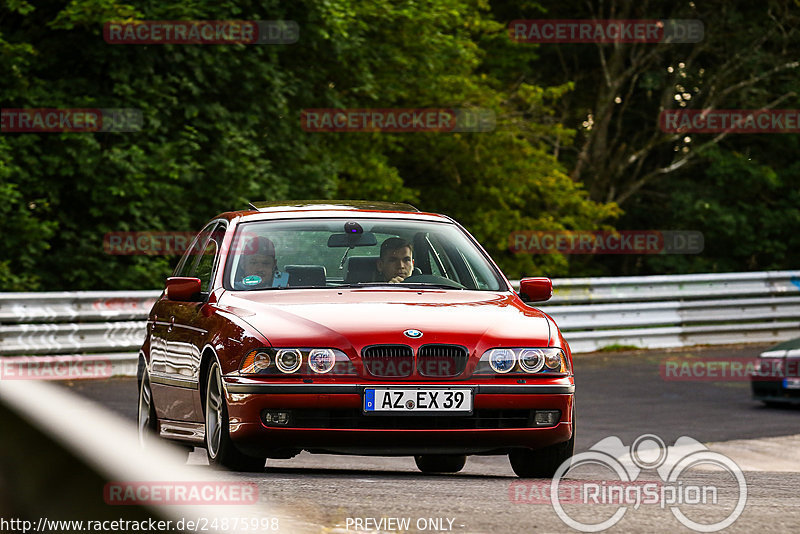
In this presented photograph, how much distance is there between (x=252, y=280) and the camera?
706cm

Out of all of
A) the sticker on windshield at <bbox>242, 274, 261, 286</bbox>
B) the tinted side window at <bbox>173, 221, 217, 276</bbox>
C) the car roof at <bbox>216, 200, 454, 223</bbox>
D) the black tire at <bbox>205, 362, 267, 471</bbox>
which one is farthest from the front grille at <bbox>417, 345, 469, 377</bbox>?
the tinted side window at <bbox>173, 221, 217, 276</bbox>

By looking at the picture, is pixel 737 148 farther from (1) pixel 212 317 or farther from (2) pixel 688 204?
(1) pixel 212 317

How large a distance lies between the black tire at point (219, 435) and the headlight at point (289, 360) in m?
0.34

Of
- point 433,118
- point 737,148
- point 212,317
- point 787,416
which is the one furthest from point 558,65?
point 212,317

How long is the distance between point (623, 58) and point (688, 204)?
4566 millimetres

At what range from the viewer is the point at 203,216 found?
24.2 meters

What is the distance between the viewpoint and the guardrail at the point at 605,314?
17.2m

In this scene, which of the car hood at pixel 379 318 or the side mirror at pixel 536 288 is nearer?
the car hood at pixel 379 318

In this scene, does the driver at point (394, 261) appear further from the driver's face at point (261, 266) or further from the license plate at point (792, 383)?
the license plate at point (792, 383)

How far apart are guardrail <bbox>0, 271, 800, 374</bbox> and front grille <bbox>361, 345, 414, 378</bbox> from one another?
1160 centimetres

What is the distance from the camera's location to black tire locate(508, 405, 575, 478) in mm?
6605

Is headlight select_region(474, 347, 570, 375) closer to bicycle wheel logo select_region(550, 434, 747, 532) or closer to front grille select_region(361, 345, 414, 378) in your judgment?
front grille select_region(361, 345, 414, 378)

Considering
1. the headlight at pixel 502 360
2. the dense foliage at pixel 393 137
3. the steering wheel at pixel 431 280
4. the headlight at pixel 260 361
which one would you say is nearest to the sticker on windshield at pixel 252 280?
the steering wheel at pixel 431 280

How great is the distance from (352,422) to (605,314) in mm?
15899
